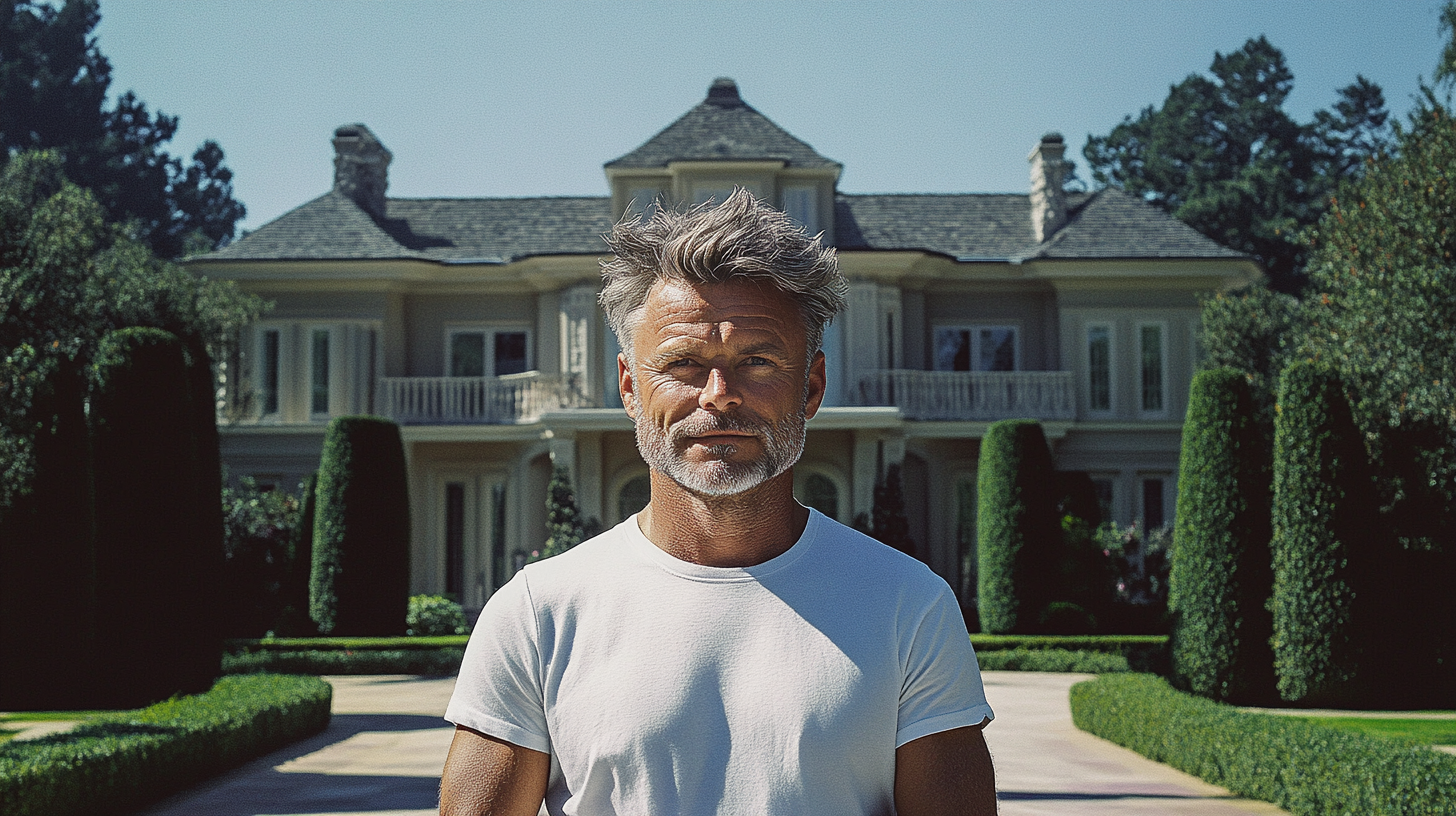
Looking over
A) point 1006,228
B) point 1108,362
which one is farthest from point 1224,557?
point 1006,228

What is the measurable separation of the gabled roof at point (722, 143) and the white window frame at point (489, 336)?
4.14 meters

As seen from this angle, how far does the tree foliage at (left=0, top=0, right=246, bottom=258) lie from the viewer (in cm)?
5262

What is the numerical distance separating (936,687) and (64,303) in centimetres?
2044

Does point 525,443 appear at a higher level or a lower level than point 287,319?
lower

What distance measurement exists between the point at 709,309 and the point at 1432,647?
49.3 ft

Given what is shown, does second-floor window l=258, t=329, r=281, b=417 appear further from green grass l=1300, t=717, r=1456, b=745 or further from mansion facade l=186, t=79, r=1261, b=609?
green grass l=1300, t=717, r=1456, b=745

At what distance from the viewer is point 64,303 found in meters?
19.9

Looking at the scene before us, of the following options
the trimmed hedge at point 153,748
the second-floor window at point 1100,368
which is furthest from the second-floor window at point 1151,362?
the trimmed hedge at point 153,748

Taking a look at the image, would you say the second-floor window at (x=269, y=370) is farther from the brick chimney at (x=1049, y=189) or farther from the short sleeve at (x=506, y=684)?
the short sleeve at (x=506, y=684)

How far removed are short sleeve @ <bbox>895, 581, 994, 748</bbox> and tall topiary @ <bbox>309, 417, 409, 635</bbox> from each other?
66.9 feet

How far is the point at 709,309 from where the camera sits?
234 cm

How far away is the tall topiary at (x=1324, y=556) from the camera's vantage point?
46.6ft

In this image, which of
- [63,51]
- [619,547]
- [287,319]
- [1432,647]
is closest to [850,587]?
[619,547]

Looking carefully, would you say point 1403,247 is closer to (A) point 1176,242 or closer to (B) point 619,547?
(A) point 1176,242
